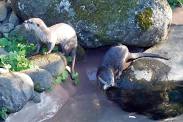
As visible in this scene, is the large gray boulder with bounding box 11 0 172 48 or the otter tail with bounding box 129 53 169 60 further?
the large gray boulder with bounding box 11 0 172 48

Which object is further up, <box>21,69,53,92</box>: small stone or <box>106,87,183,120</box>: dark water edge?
<box>21,69,53,92</box>: small stone

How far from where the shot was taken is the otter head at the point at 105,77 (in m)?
6.95

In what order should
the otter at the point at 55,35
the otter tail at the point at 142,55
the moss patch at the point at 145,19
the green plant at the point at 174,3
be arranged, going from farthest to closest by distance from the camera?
the green plant at the point at 174,3
the moss patch at the point at 145,19
the otter tail at the point at 142,55
the otter at the point at 55,35

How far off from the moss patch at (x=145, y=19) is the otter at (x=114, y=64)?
474 mm

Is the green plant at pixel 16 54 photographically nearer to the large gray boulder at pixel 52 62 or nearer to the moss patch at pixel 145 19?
the large gray boulder at pixel 52 62

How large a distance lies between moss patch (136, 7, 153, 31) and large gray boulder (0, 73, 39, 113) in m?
2.16

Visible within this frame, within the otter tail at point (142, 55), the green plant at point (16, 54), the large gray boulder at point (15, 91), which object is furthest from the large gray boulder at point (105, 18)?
the large gray boulder at point (15, 91)

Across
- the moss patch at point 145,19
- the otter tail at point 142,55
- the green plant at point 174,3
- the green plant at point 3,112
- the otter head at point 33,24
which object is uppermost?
the otter head at point 33,24

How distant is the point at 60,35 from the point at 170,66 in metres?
1.63

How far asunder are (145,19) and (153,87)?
117cm

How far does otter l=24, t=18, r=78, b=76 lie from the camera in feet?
22.6

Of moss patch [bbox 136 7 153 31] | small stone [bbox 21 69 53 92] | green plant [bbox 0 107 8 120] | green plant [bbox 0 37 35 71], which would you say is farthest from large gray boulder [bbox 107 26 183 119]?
green plant [bbox 0 107 8 120]

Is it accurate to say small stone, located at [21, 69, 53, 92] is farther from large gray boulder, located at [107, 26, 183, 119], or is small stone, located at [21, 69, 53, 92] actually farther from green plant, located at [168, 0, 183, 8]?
green plant, located at [168, 0, 183, 8]

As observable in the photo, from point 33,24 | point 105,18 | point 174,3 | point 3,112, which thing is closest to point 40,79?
point 3,112
